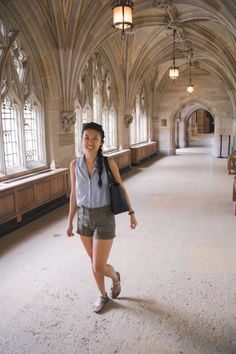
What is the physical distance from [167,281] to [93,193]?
148cm

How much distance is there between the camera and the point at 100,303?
2.87 metres

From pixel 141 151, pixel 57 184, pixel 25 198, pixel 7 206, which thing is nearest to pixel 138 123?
pixel 141 151

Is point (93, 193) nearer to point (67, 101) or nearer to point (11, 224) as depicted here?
point (11, 224)

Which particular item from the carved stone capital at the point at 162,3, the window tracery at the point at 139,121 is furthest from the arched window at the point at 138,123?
the carved stone capital at the point at 162,3

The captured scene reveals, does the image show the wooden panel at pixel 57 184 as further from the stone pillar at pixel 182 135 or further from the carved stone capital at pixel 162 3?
the stone pillar at pixel 182 135

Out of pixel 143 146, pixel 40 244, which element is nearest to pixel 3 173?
pixel 40 244

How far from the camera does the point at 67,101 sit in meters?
7.17

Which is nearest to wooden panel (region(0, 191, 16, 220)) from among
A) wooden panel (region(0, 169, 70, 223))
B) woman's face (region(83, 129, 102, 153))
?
wooden panel (region(0, 169, 70, 223))

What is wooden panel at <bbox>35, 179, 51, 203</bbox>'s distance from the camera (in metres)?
5.86

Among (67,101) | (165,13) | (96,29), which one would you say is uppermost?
(165,13)

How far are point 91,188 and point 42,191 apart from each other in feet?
12.1

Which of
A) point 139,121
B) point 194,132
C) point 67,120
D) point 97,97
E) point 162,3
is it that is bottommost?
point 194,132

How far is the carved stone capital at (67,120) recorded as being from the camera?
23.3 ft

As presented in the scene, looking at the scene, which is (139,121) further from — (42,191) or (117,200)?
(117,200)
